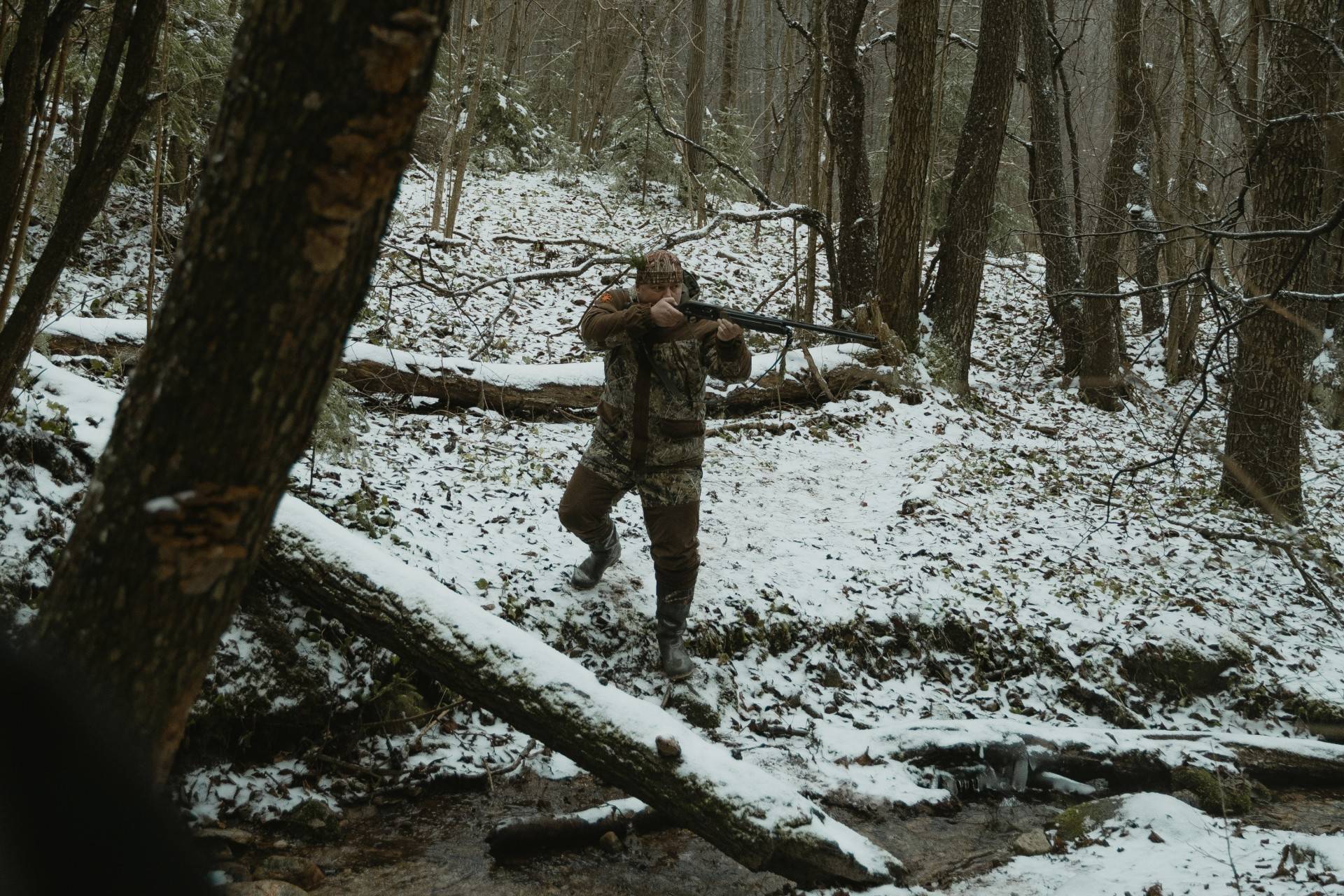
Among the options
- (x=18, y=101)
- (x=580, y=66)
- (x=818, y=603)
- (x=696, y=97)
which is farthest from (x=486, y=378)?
(x=580, y=66)

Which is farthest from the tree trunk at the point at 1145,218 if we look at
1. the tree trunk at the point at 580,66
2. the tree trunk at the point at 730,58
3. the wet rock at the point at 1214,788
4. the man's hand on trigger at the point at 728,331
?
the tree trunk at the point at 580,66

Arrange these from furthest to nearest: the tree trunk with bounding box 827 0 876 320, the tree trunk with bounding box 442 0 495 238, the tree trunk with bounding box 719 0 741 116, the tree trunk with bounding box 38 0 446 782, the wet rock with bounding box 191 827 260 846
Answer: the tree trunk with bounding box 719 0 741 116, the tree trunk with bounding box 442 0 495 238, the tree trunk with bounding box 827 0 876 320, the wet rock with bounding box 191 827 260 846, the tree trunk with bounding box 38 0 446 782

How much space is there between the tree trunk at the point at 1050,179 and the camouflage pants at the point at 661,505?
350 inches

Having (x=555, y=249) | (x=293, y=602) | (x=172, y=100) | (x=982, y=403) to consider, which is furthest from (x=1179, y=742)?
(x=555, y=249)

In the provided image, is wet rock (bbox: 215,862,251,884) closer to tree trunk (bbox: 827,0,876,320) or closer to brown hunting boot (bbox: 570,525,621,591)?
brown hunting boot (bbox: 570,525,621,591)

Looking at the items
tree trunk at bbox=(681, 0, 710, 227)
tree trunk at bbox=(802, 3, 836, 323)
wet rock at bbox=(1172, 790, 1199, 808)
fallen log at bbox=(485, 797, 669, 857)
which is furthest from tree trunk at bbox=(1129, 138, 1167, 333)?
fallen log at bbox=(485, 797, 669, 857)

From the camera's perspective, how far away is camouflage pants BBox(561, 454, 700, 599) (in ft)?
15.4

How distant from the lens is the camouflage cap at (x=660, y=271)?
15.1 feet

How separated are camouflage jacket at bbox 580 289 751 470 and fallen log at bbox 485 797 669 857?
1751mm

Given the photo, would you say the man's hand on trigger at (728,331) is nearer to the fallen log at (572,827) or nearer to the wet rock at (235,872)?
the fallen log at (572,827)

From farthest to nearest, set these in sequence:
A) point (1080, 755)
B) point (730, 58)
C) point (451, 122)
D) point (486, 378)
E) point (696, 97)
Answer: point (730, 58) < point (696, 97) < point (451, 122) < point (486, 378) < point (1080, 755)

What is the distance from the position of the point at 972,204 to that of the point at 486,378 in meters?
6.59

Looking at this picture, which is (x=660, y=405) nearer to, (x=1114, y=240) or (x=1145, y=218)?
(x=1114, y=240)

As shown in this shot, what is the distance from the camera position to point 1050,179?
39.4 ft
